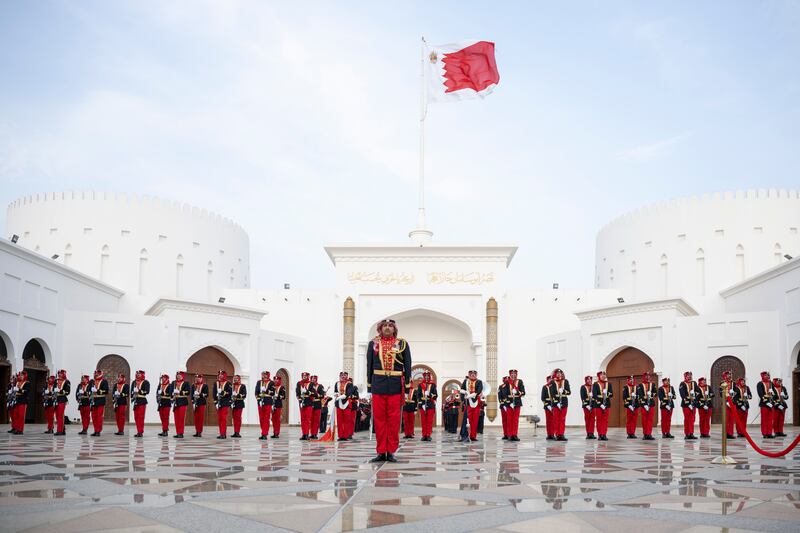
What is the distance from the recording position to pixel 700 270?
3453cm

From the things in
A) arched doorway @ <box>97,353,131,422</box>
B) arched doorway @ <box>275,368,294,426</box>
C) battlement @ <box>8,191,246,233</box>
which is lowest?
arched doorway @ <box>275,368,294,426</box>

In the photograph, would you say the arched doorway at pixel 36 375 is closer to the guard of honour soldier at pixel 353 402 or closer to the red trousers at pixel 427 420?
the guard of honour soldier at pixel 353 402

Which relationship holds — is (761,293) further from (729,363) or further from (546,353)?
(546,353)

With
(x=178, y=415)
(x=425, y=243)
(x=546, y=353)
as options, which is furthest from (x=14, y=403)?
(x=546, y=353)

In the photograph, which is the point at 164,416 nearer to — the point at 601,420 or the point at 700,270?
the point at 601,420

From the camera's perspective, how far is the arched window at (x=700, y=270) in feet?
113

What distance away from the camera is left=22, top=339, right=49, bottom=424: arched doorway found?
81.6ft

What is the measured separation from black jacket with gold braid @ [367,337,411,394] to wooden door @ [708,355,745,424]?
1911 cm

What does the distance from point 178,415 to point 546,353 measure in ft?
58.2

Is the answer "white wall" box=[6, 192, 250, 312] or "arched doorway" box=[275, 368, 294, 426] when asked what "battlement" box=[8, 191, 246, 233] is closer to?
"white wall" box=[6, 192, 250, 312]

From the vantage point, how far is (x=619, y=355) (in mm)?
28578

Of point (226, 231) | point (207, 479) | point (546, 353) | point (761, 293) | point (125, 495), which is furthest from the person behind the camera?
point (226, 231)

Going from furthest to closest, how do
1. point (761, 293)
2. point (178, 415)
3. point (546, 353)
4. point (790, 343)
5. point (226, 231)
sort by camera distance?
point (226, 231), point (546, 353), point (761, 293), point (790, 343), point (178, 415)

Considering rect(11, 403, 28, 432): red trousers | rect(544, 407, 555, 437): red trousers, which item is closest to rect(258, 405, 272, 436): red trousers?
rect(11, 403, 28, 432): red trousers
